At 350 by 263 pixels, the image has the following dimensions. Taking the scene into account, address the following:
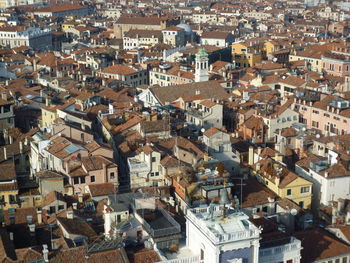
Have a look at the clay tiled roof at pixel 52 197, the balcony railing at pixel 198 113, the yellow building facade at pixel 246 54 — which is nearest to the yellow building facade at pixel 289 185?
the clay tiled roof at pixel 52 197

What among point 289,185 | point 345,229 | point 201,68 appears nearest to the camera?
point 345,229

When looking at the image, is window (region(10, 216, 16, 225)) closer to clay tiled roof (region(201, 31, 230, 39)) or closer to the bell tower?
the bell tower

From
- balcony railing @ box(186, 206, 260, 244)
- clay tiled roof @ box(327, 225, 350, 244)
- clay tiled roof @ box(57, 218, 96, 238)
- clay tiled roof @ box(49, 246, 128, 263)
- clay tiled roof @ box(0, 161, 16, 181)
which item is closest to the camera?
balcony railing @ box(186, 206, 260, 244)

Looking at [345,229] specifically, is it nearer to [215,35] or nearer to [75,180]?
[75,180]

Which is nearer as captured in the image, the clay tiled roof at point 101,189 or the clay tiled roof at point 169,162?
the clay tiled roof at point 101,189

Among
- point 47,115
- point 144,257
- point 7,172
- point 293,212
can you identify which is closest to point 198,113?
point 47,115

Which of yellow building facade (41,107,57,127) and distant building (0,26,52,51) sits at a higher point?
yellow building facade (41,107,57,127)

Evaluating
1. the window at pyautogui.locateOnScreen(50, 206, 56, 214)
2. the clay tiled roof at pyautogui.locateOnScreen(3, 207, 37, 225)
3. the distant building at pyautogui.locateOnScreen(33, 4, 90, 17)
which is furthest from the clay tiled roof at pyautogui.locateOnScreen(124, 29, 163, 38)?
the clay tiled roof at pyautogui.locateOnScreen(3, 207, 37, 225)

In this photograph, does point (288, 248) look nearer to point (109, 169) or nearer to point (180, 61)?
point (109, 169)

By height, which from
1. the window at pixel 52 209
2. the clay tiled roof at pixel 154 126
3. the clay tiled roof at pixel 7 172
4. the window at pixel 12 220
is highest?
the clay tiled roof at pixel 154 126

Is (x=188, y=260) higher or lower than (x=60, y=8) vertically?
higher

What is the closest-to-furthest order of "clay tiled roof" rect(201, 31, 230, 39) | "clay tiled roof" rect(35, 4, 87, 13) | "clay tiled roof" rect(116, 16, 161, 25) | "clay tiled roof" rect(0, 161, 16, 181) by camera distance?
"clay tiled roof" rect(0, 161, 16, 181), "clay tiled roof" rect(201, 31, 230, 39), "clay tiled roof" rect(116, 16, 161, 25), "clay tiled roof" rect(35, 4, 87, 13)

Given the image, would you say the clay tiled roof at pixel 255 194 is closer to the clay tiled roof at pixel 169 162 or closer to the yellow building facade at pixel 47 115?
the clay tiled roof at pixel 169 162
